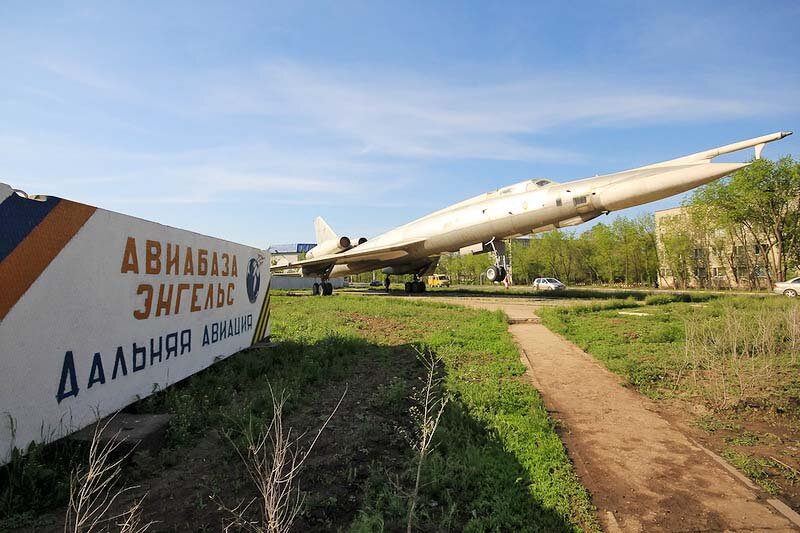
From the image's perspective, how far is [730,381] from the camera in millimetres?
6406

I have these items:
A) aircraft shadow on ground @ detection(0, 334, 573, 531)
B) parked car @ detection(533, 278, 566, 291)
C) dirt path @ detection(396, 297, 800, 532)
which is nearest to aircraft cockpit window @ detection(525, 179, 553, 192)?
dirt path @ detection(396, 297, 800, 532)

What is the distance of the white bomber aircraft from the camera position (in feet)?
48.8

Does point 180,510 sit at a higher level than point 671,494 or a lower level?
higher

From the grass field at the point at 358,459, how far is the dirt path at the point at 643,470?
0.26 metres

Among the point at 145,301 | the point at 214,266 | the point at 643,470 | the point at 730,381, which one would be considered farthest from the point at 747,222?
the point at 145,301

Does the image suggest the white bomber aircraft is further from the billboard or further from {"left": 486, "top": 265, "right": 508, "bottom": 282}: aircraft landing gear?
the billboard

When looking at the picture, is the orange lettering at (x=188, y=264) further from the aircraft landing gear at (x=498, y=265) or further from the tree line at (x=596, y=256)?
the tree line at (x=596, y=256)

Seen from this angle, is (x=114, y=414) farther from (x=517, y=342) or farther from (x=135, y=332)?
(x=517, y=342)

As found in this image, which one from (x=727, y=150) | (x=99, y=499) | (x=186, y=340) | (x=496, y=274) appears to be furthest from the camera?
(x=496, y=274)

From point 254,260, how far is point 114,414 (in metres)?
4.42

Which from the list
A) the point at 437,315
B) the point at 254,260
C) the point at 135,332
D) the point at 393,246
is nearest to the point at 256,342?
the point at 254,260

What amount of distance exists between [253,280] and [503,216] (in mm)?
14057

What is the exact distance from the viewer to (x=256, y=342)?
8.82 metres

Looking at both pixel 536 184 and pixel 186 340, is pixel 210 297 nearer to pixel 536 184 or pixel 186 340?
pixel 186 340
